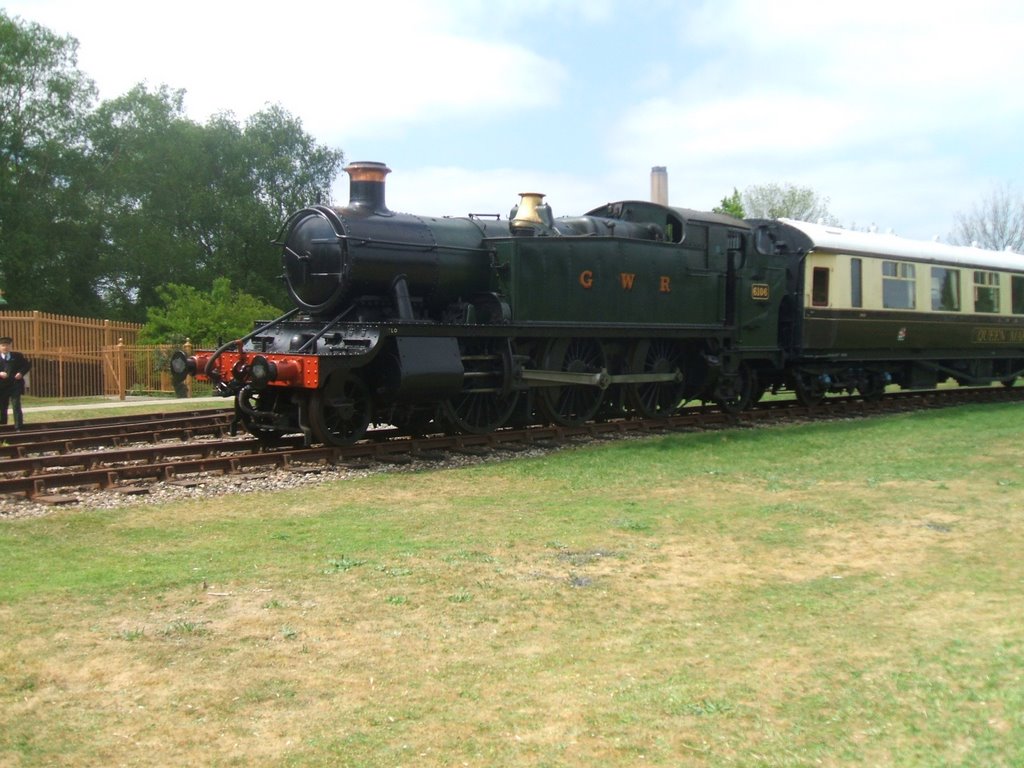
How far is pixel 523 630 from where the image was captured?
5746 millimetres

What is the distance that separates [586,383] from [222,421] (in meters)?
5.82

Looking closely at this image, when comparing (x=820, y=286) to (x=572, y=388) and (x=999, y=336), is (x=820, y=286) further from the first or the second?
(x=999, y=336)

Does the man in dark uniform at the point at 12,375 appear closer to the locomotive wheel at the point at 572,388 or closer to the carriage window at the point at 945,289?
the locomotive wheel at the point at 572,388

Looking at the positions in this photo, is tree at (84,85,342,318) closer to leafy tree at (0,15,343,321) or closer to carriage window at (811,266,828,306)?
leafy tree at (0,15,343,321)

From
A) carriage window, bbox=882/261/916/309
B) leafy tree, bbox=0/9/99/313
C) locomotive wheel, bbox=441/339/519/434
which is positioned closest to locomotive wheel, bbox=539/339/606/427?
locomotive wheel, bbox=441/339/519/434

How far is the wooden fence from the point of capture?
2669 centimetres

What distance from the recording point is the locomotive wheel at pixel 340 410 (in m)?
12.0

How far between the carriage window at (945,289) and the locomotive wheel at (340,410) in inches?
521

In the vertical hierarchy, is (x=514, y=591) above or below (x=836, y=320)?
below

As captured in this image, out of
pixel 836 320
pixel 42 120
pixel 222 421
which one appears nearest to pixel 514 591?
pixel 222 421

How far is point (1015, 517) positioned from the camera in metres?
8.65

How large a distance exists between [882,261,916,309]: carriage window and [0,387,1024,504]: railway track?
264 centimetres

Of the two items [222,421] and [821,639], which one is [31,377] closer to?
[222,421]

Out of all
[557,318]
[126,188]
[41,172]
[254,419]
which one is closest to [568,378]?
[557,318]
